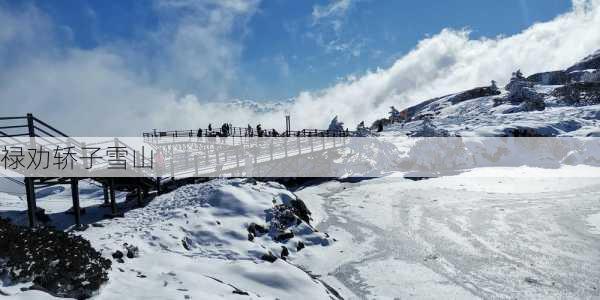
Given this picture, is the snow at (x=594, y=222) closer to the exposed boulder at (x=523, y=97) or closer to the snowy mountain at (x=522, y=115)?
the snowy mountain at (x=522, y=115)

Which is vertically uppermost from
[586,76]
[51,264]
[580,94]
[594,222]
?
[586,76]

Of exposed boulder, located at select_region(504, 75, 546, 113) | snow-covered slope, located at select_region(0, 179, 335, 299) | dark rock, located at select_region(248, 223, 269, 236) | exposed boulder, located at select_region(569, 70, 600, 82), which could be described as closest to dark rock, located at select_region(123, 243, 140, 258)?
snow-covered slope, located at select_region(0, 179, 335, 299)

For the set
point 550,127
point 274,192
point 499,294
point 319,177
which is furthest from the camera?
point 550,127

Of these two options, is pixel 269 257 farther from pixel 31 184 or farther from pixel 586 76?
pixel 586 76

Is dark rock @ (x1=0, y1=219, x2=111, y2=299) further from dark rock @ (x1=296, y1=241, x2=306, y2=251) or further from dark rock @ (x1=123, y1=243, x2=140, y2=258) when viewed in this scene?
dark rock @ (x1=296, y1=241, x2=306, y2=251)

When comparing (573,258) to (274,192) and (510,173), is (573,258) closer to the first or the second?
(274,192)

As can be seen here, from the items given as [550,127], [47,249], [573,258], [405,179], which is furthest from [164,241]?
[550,127]

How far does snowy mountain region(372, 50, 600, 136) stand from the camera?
5006 cm

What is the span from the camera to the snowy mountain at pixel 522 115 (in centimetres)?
5006

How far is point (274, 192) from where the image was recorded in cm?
2100

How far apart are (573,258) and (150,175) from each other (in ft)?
65.3

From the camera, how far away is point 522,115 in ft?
200

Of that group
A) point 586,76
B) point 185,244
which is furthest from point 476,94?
point 185,244

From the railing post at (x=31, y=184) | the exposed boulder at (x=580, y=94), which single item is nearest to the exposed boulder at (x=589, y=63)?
the exposed boulder at (x=580, y=94)
